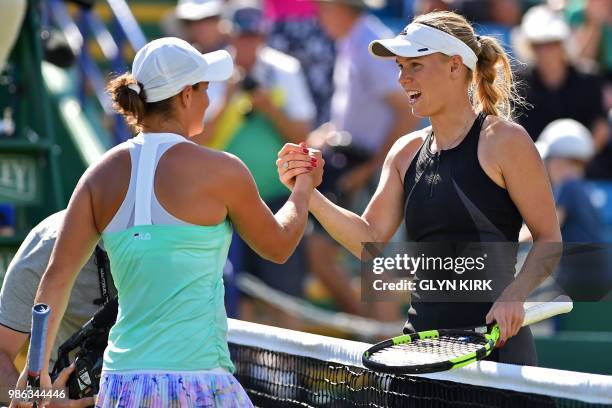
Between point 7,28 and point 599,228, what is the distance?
4.28 metres

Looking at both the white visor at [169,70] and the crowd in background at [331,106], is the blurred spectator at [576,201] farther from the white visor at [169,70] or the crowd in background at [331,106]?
the white visor at [169,70]

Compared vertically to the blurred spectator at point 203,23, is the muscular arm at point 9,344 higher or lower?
lower

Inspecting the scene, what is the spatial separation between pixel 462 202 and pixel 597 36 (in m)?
7.04

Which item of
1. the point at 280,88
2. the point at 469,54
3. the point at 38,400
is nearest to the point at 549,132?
the point at 280,88

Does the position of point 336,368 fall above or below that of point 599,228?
below

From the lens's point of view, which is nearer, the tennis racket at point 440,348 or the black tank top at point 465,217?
the tennis racket at point 440,348

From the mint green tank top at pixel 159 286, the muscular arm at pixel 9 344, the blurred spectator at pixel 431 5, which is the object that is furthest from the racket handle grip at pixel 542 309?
the blurred spectator at pixel 431 5

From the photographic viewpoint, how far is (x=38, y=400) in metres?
3.62

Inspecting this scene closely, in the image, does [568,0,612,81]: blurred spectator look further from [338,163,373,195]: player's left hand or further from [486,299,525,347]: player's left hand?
[486,299,525,347]: player's left hand

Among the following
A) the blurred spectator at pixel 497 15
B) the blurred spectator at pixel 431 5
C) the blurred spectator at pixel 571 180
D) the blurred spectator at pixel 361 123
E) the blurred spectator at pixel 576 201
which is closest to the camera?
the blurred spectator at pixel 576 201

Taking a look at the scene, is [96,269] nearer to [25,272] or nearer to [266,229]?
[25,272]

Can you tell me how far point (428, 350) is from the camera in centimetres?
395

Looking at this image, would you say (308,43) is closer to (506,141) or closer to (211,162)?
(506,141)

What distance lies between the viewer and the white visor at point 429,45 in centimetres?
427
